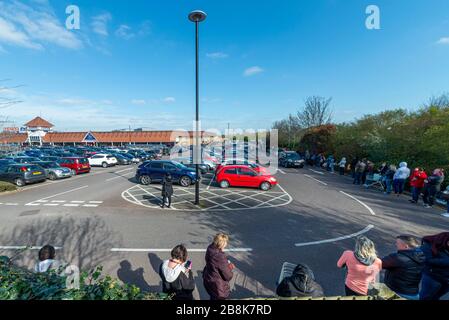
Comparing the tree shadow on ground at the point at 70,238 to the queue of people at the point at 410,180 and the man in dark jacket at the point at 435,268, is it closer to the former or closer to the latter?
the man in dark jacket at the point at 435,268

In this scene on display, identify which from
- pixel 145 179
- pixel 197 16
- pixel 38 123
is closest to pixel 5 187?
pixel 145 179

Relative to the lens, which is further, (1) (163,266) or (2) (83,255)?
(2) (83,255)

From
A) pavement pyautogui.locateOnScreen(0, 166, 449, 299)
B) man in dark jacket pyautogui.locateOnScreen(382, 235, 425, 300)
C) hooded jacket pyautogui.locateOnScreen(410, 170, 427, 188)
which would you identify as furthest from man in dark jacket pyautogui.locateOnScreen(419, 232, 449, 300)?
hooded jacket pyautogui.locateOnScreen(410, 170, 427, 188)

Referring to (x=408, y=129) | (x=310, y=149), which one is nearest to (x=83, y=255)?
(x=408, y=129)

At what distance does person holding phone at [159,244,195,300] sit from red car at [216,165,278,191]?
951 cm


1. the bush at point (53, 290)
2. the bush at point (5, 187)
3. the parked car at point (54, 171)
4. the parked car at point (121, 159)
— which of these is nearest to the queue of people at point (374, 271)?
the bush at point (53, 290)

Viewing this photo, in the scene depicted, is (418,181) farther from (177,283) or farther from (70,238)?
(70,238)

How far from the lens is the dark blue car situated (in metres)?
12.8
